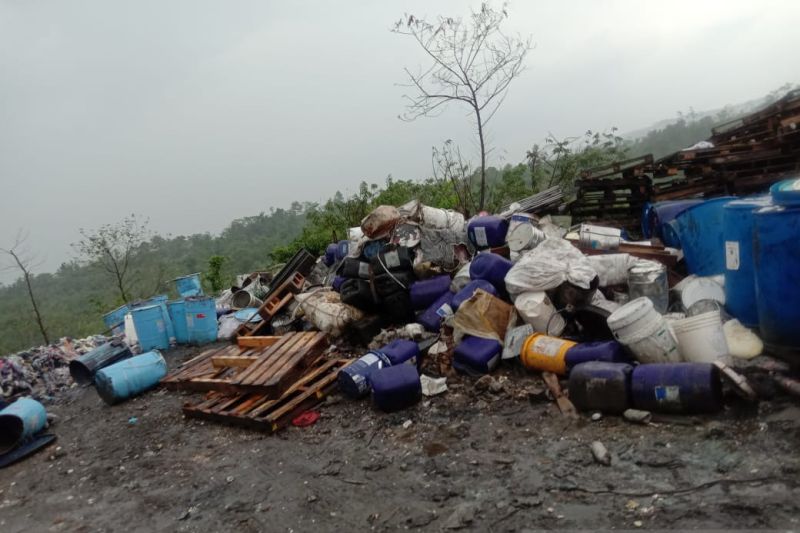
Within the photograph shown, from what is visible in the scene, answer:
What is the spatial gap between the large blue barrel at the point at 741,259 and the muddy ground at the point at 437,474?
3.17ft

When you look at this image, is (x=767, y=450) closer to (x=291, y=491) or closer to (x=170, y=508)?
(x=291, y=491)

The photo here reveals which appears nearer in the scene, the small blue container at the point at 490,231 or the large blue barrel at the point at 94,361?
the small blue container at the point at 490,231

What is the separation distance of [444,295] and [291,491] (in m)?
2.51

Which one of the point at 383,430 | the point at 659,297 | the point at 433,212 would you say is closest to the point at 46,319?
the point at 433,212

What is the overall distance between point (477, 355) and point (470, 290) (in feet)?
2.63

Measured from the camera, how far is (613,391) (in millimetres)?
3133

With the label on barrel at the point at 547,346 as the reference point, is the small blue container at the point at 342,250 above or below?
above

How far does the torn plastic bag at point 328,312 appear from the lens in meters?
5.56

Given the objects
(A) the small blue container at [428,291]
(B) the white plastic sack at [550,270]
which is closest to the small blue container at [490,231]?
(A) the small blue container at [428,291]

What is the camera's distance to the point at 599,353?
11.5ft

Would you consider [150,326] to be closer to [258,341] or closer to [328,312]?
Result: [258,341]

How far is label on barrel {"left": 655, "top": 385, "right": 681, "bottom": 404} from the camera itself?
295cm

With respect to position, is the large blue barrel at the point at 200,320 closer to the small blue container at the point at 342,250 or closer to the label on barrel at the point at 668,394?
the small blue container at the point at 342,250

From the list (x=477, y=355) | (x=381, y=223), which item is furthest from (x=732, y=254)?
(x=381, y=223)
